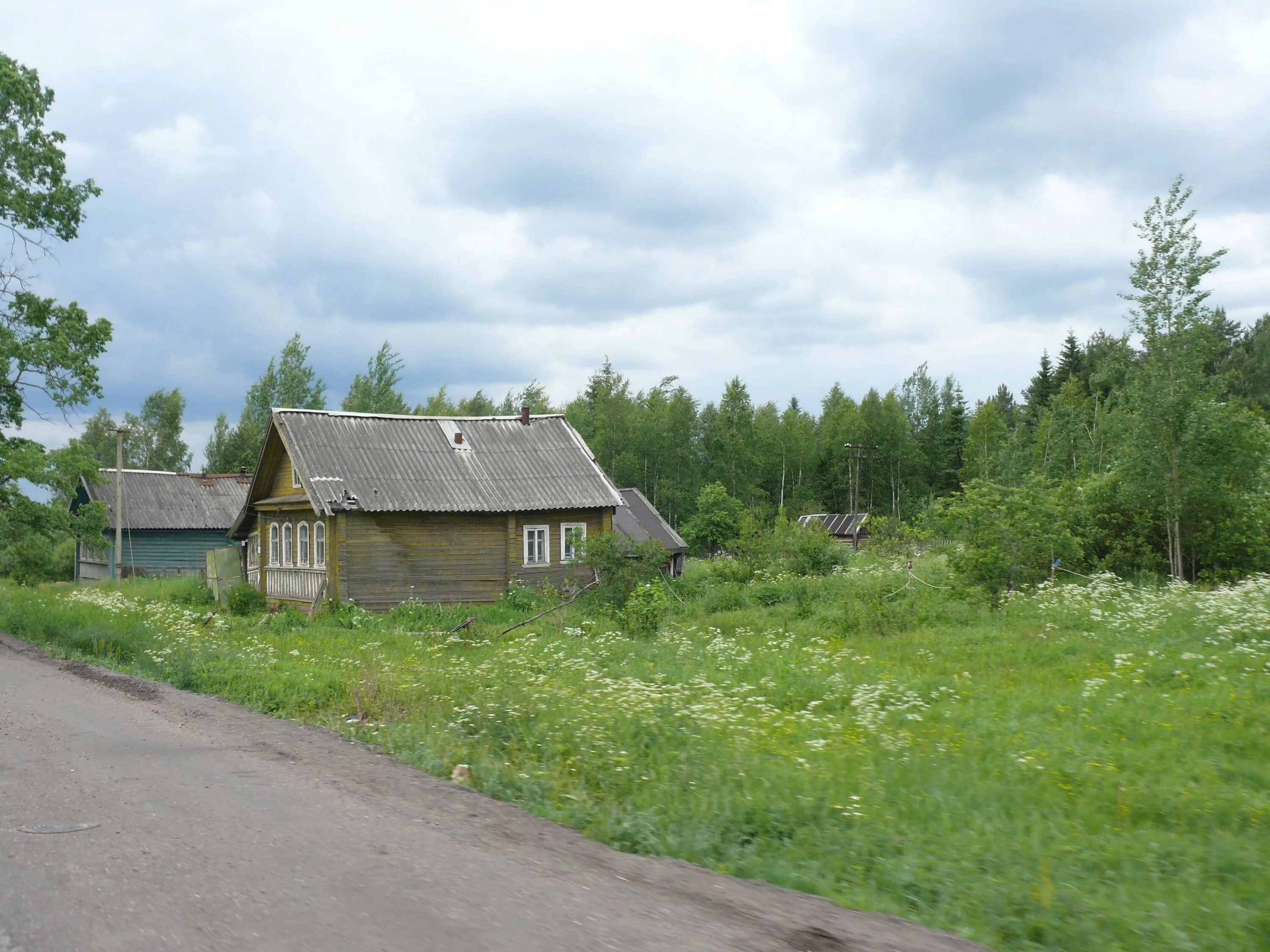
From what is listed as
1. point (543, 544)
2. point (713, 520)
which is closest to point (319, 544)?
point (543, 544)

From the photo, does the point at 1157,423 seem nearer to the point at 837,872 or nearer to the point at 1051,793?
the point at 1051,793

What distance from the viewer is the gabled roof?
2486 centimetres

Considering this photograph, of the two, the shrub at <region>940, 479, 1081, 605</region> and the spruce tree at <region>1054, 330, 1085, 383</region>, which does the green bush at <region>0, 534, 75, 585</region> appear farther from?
the spruce tree at <region>1054, 330, 1085, 383</region>

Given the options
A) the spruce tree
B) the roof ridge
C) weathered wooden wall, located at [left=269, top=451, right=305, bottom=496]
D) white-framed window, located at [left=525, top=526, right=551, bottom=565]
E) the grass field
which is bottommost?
the grass field

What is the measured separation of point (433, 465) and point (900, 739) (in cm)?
2078

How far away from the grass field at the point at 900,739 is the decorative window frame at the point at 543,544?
8897mm

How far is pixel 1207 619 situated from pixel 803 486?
205 feet

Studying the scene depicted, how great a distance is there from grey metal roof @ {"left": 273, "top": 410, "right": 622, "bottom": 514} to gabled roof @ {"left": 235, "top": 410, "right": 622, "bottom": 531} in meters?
0.03

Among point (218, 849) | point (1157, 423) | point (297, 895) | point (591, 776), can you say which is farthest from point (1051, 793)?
point (1157, 423)

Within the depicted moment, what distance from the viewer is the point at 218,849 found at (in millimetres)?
5391

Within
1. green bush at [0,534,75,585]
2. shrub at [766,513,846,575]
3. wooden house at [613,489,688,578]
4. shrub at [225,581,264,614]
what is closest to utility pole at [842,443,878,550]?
wooden house at [613,489,688,578]

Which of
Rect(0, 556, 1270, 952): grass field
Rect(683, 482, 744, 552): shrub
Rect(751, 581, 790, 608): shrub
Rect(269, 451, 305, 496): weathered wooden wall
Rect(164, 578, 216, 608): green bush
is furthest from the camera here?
Rect(683, 482, 744, 552): shrub

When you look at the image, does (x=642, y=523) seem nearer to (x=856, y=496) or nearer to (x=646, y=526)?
(x=646, y=526)

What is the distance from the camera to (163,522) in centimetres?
4247
